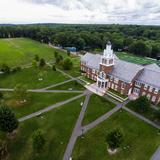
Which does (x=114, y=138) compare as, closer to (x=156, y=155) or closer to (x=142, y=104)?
(x=156, y=155)

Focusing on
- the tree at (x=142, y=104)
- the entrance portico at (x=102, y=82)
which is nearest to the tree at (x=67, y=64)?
the entrance portico at (x=102, y=82)

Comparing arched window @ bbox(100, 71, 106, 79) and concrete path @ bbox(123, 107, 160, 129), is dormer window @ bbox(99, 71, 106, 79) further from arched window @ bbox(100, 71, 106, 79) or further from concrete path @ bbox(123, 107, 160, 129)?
concrete path @ bbox(123, 107, 160, 129)

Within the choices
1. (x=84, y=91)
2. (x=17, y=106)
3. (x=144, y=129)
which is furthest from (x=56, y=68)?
(x=144, y=129)

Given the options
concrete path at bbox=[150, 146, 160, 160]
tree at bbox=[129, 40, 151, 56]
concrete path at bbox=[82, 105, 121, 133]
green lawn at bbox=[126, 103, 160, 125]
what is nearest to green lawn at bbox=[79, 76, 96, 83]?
concrete path at bbox=[82, 105, 121, 133]

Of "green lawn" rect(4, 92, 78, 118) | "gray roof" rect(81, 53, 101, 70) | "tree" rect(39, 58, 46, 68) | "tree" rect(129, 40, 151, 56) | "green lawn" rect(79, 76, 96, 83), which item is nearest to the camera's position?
"green lawn" rect(4, 92, 78, 118)

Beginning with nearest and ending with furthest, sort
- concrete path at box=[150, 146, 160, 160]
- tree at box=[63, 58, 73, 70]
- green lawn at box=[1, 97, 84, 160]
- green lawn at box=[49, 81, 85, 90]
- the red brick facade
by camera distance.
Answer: concrete path at box=[150, 146, 160, 160] < green lawn at box=[1, 97, 84, 160] < the red brick facade < green lawn at box=[49, 81, 85, 90] < tree at box=[63, 58, 73, 70]

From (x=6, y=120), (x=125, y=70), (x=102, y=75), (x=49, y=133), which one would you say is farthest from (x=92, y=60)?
(x=6, y=120)
